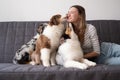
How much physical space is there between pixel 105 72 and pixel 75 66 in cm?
25

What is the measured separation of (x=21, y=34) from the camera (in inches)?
97.9

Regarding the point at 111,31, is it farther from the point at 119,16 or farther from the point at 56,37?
the point at 56,37

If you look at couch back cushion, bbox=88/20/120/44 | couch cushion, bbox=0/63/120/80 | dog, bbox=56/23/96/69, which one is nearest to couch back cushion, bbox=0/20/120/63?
couch back cushion, bbox=88/20/120/44

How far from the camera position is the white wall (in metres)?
2.75

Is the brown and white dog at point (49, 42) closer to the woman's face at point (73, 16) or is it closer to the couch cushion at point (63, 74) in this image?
the woman's face at point (73, 16)

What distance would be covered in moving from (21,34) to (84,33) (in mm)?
783

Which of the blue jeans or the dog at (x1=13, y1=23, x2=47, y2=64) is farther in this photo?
the dog at (x1=13, y1=23, x2=47, y2=64)

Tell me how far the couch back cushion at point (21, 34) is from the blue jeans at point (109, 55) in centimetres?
31

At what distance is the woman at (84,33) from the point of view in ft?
Answer: 6.85

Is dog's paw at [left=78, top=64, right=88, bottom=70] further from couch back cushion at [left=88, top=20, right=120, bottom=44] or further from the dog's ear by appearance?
couch back cushion at [left=88, top=20, right=120, bottom=44]

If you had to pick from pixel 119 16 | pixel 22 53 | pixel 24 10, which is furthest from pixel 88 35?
pixel 24 10

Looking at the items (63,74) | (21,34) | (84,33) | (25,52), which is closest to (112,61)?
(84,33)

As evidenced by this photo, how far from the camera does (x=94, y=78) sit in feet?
5.50

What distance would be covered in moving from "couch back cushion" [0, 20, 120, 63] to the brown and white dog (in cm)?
48
